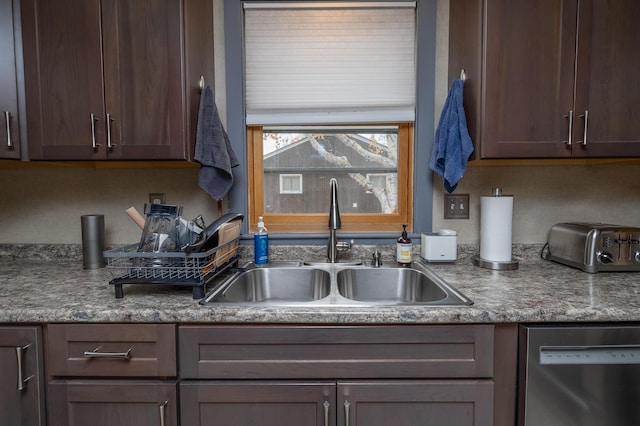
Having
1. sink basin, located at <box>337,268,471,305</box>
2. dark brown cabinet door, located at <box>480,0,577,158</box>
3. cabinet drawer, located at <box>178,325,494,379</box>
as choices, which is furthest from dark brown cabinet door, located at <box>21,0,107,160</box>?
dark brown cabinet door, located at <box>480,0,577,158</box>

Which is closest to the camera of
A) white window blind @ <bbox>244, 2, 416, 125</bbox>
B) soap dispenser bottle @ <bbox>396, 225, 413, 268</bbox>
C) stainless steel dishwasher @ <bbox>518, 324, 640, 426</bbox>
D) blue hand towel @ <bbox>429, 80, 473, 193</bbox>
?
stainless steel dishwasher @ <bbox>518, 324, 640, 426</bbox>

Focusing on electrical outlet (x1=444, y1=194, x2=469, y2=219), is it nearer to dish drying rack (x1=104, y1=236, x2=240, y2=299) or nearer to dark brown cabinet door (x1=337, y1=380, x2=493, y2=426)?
dark brown cabinet door (x1=337, y1=380, x2=493, y2=426)

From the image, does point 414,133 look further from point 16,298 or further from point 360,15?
point 16,298

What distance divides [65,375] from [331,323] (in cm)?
81

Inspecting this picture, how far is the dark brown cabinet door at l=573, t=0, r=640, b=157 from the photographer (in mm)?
1207

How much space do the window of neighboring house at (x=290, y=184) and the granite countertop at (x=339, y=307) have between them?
0.73 m

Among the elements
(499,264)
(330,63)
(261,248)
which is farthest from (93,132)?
(499,264)

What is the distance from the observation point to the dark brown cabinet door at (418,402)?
36.4 inches

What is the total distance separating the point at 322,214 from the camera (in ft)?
5.44

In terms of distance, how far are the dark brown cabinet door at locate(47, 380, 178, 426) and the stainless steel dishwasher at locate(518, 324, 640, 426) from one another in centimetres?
105

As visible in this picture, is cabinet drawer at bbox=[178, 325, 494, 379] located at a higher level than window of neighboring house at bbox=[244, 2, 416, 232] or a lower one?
lower

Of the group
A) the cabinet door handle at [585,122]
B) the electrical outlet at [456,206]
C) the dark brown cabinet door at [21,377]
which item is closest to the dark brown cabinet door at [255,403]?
the dark brown cabinet door at [21,377]

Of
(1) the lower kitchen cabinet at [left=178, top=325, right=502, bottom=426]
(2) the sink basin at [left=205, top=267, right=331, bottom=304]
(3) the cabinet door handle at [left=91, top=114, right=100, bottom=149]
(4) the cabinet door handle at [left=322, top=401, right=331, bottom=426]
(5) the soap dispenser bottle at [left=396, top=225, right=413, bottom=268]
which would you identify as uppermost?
(3) the cabinet door handle at [left=91, top=114, right=100, bottom=149]

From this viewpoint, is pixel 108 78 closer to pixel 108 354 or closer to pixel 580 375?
pixel 108 354
